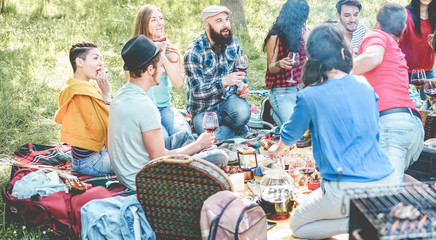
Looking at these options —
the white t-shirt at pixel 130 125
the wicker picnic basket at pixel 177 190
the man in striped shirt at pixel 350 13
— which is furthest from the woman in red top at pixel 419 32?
the wicker picnic basket at pixel 177 190

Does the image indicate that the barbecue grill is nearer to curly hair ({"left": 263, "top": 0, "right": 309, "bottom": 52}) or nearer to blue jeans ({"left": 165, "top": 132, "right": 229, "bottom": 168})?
blue jeans ({"left": 165, "top": 132, "right": 229, "bottom": 168})

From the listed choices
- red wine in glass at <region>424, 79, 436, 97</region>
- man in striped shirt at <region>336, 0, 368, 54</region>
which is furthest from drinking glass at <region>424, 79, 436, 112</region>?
man in striped shirt at <region>336, 0, 368, 54</region>

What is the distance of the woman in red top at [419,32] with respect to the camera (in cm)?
562

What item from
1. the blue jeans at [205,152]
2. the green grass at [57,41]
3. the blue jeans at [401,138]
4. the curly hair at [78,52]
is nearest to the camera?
the blue jeans at [401,138]

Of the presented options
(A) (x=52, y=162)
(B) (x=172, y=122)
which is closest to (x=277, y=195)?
(B) (x=172, y=122)

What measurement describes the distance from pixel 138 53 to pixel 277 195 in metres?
1.59

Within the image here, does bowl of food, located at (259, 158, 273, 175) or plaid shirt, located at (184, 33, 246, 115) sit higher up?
plaid shirt, located at (184, 33, 246, 115)

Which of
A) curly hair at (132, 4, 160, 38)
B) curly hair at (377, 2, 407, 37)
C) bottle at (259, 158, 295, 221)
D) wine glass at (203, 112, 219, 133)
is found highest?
curly hair at (132, 4, 160, 38)

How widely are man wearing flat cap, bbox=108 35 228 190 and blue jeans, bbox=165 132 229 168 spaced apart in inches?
23.9

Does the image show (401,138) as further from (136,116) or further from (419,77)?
(136,116)

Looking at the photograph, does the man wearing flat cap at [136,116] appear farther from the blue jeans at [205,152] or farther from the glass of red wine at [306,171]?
the glass of red wine at [306,171]

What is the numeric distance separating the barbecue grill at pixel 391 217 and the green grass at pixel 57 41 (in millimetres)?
2450

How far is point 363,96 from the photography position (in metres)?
3.04

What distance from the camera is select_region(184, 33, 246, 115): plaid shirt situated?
18.2 feet
